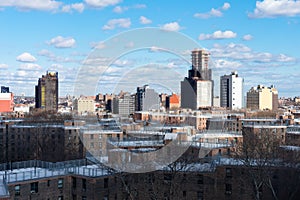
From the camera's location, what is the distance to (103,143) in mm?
31641

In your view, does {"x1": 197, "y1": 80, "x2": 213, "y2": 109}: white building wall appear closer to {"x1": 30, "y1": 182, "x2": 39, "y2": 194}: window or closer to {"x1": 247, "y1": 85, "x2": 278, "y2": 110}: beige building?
{"x1": 30, "y1": 182, "x2": 39, "y2": 194}: window

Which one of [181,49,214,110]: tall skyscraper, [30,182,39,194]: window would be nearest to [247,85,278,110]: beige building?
[181,49,214,110]: tall skyscraper

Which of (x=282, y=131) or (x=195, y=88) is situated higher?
(x=195, y=88)

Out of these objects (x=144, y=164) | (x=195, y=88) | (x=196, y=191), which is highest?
(x=195, y=88)

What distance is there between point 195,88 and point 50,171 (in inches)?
919

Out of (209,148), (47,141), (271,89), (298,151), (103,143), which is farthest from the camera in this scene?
(271,89)

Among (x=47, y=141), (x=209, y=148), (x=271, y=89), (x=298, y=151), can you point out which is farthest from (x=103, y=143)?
(x=271, y=89)

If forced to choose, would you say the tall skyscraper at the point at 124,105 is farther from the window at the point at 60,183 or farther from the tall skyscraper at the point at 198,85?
the window at the point at 60,183

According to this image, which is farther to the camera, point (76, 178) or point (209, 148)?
point (209, 148)

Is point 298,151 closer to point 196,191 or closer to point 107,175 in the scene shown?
point 196,191

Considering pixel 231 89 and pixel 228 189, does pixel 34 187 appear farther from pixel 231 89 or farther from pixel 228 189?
pixel 231 89

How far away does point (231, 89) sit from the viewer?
96.6 metres

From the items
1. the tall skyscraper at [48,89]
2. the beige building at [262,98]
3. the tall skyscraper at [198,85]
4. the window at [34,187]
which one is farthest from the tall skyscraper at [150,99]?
the beige building at [262,98]

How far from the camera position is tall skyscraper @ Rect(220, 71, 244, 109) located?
95500 mm
